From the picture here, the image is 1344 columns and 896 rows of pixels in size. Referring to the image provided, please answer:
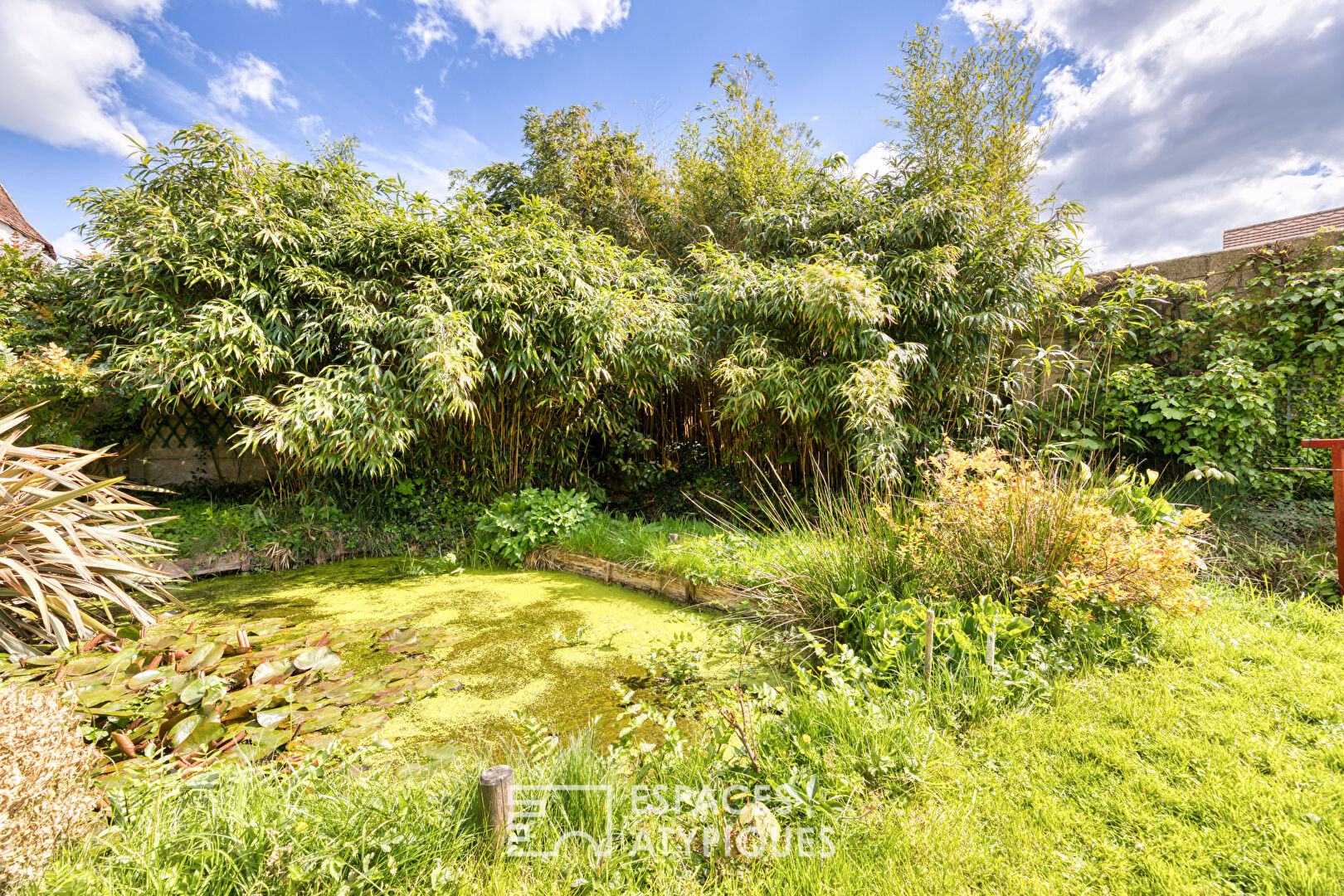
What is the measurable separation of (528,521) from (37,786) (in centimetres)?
293

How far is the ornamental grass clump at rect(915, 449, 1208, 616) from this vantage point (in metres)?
1.86

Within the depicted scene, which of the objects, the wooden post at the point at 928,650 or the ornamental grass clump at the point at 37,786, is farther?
the wooden post at the point at 928,650

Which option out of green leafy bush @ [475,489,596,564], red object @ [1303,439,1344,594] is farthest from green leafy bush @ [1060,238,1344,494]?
green leafy bush @ [475,489,596,564]

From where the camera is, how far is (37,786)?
3.19 ft

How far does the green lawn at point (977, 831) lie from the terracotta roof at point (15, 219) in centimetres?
1398

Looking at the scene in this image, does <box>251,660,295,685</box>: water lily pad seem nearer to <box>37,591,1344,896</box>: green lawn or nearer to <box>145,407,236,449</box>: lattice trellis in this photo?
<box>37,591,1344,896</box>: green lawn

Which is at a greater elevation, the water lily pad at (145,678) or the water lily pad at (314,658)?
the water lily pad at (145,678)

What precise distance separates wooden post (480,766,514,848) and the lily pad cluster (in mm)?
737

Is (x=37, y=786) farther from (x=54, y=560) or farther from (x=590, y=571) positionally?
(x=590, y=571)

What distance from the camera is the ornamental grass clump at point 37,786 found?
92 centimetres

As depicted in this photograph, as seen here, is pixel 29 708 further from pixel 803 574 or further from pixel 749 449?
pixel 749 449

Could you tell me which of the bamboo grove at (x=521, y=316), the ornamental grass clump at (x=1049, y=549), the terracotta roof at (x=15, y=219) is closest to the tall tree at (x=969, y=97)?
the bamboo grove at (x=521, y=316)

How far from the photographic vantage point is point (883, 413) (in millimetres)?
3377

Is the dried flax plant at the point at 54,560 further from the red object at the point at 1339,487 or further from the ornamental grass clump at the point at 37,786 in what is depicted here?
the red object at the point at 1339,487
